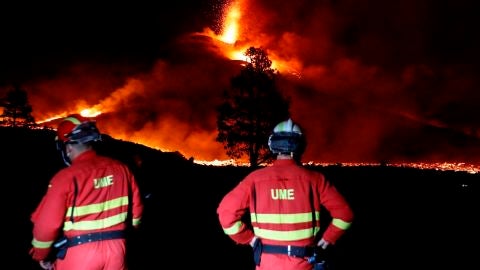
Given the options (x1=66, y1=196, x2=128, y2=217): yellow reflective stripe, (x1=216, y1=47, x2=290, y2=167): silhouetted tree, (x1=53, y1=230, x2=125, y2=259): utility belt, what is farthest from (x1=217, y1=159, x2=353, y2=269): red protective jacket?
(x1=216, y1=47, x2=290, y2=167): silhouetted tree

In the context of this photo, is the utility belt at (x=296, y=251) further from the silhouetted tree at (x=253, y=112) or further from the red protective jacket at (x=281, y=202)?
the silhouetted tree at (x=253, y=112)

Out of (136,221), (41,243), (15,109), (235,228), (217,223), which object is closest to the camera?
(41,243)

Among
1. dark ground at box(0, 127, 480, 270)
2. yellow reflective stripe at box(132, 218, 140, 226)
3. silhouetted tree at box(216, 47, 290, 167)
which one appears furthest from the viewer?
silhouetted tree at box(216, 47, 290, 167)

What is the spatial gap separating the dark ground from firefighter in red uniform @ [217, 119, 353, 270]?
2476 mm

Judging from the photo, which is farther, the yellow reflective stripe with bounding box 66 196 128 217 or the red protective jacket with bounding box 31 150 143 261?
the yellow reflective stripe with bounding box 66 196 128 217

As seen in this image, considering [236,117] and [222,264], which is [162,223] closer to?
[222,264]

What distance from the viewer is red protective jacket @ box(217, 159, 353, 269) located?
4.43m

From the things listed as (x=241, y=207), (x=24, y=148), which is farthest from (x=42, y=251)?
(x=24, y=148)

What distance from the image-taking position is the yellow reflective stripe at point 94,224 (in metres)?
4.58

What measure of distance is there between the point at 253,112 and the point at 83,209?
37.2 m

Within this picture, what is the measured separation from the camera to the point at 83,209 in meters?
4.59

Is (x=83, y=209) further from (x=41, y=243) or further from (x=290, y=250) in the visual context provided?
(x=290, y=250)

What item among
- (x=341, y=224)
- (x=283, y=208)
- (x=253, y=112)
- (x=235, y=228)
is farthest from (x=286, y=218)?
(x=253, y=112)

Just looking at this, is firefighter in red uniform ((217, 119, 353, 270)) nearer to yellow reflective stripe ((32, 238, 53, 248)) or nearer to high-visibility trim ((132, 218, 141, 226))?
high-visibility trim ((132, 218, 141, 226))
